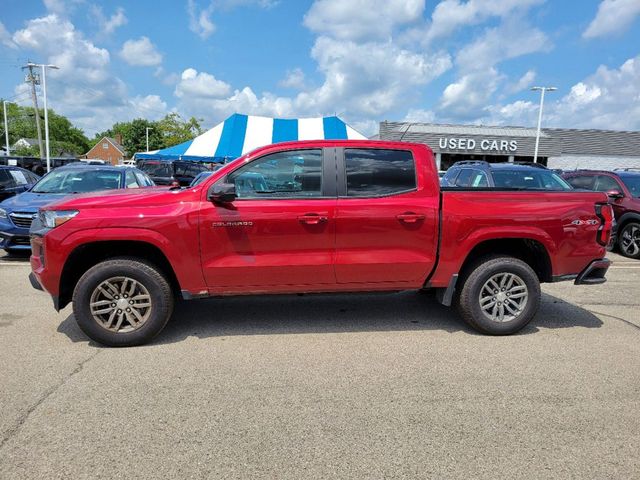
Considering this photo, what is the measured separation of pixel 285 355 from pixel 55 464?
1953 millimetres

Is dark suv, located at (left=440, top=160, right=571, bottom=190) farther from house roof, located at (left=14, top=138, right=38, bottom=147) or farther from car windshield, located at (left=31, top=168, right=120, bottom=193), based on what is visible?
house roof, located at (left=14, top=138, right=38, bottom=147)

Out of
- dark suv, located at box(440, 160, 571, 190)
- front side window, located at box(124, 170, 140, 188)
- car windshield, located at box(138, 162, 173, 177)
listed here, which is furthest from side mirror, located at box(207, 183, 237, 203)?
car windshield, located at box(138, 162, 173, 177)

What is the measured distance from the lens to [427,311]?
5.48 metres

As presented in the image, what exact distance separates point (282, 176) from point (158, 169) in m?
20.8

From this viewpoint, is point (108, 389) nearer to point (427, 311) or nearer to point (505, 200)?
point (427, 311)

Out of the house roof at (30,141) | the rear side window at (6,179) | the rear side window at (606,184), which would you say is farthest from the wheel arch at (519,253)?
the house roof at (30,141)

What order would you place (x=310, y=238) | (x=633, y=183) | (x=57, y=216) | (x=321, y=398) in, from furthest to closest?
(x=633, y=183) < (x=310, y=238) < (x=57, y=216) < (x=321, y=398)

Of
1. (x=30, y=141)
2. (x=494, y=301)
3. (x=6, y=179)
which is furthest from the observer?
(x=30, y=141)

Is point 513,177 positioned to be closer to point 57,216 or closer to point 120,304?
point 120,304

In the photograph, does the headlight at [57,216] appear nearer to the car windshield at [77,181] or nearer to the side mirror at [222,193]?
the side mirror at [222,193]

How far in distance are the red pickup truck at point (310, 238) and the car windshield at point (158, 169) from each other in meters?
19.5

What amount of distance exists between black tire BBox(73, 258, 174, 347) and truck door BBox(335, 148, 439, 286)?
65.5 inches

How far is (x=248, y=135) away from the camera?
17.1 metres

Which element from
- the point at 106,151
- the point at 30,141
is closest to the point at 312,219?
the point at 106,151
